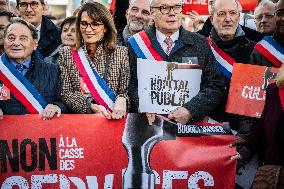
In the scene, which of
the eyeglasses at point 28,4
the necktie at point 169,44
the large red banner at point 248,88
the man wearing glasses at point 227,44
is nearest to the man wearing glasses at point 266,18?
the man wearing glasses at point 227,44

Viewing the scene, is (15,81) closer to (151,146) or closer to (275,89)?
(151,146)

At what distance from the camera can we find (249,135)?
486cm

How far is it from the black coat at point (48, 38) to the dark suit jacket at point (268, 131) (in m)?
2.99

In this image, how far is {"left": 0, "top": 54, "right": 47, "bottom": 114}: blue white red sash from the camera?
5.16 meters

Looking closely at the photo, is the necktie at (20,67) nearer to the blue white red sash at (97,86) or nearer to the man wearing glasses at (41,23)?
the blue white red sash at (97,86)

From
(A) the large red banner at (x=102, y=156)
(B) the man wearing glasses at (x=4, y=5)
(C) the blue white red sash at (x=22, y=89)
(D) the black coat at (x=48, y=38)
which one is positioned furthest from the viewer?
(B) the man wearing glasses at (x=4, y=5)

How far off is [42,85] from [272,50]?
2.24 m

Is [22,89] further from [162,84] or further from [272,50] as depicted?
[272,50]

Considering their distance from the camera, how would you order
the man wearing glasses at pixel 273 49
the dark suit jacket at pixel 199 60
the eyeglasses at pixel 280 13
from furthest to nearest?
the eyeglasses at pixel 280 13 < the man wearing glasses at pixel 273 49 < the dark suit jacket at pixel 199 60

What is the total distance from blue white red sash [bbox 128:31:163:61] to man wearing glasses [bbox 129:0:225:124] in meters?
0.03

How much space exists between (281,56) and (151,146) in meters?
1.55

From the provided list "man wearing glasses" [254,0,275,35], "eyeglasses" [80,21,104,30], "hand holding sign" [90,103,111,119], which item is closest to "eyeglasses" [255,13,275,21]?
"man wearing glasses" [254,0,275,35]

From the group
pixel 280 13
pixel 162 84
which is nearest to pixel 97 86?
pixel 162 84

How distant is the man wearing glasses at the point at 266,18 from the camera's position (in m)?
7.01
